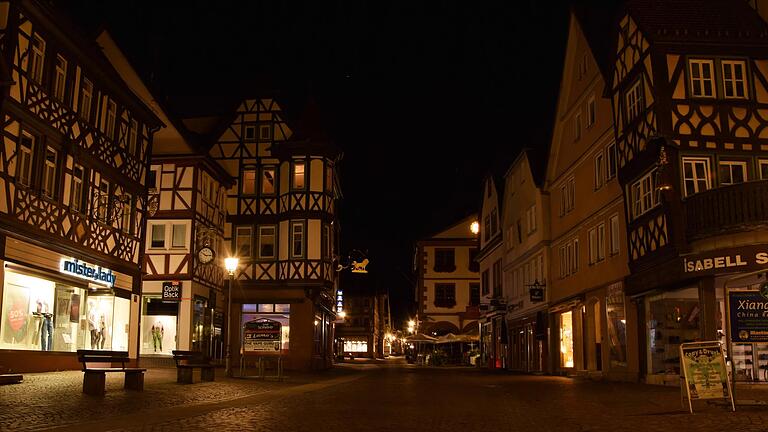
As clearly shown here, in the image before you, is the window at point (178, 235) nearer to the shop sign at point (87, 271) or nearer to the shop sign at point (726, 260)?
the shop sign at point (87, 271)

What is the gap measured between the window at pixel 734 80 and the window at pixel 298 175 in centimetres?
2524

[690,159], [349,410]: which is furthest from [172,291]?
[349,410]

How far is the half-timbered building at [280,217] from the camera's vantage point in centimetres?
4406

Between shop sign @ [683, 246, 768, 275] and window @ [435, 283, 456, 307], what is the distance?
44.9 m

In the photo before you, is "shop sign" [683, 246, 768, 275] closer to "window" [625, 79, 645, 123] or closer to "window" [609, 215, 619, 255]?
"window" [625, 79, 645, 123]

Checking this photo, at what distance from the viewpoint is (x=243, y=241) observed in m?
45.7

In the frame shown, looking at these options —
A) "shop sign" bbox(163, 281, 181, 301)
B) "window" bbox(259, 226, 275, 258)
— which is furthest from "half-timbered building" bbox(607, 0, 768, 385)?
"window" bbox(259, 226, 275, 258)

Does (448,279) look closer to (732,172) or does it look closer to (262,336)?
(262,336)

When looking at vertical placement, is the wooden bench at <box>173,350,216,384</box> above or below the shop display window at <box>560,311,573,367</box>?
below

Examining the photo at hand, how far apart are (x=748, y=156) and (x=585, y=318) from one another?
11267 millimetres

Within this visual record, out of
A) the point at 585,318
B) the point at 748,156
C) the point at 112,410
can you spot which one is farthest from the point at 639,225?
the point at 112,410

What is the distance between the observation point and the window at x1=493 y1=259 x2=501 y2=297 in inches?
2058

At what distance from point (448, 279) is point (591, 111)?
36.5 m

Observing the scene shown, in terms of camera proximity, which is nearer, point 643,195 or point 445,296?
point 643,195
